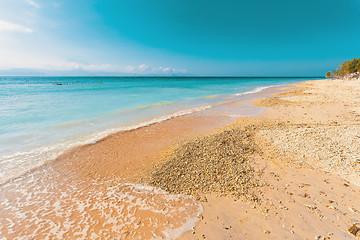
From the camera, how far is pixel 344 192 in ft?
14.5

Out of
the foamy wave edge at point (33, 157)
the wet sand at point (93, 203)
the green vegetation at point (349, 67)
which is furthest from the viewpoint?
the green vegetation at point (349, 67)

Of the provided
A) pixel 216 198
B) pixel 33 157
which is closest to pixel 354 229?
pixel 216 198

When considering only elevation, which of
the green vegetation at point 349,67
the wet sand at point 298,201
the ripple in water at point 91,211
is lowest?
the ripple in water at point 91,211

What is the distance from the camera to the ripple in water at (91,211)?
3.77 metres

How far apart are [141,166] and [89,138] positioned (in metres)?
5.31

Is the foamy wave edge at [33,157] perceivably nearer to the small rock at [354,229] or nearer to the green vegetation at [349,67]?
the small rock at [354,229]

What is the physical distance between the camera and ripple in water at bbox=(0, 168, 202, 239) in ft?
12.4

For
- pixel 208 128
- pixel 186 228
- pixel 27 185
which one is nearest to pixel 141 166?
pixel 186 228

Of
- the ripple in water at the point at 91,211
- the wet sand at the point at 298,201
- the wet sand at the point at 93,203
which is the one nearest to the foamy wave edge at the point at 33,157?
the wet sand at the point at 93,203

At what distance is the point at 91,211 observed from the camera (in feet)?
14.6

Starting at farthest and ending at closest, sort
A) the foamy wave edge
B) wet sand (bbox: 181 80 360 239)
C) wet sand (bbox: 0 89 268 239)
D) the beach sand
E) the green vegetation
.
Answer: the green vegetation < the foamy wave edge < wet sand (bbox: 0 89 268 239) < the beach sand < wet sand (bbox: 181 80 360 239)

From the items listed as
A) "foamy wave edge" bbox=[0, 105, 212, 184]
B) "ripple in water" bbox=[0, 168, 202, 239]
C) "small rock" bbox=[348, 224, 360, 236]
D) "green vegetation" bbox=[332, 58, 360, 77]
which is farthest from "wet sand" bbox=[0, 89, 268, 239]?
"green vegetation" bbox=[332, 58, 360, 77]

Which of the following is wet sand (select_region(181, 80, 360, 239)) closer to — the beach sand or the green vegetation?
the beach sand

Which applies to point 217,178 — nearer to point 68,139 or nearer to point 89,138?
point 89,138
